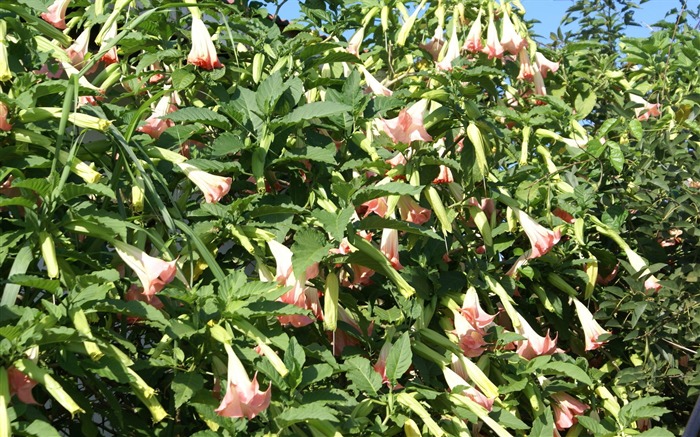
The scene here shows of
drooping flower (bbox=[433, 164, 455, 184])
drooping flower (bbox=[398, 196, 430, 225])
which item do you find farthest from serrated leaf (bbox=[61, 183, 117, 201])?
drooping flower (bbox=[433, 164, 455, 184])

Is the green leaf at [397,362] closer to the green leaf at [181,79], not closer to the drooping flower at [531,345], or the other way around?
the drooping flower at [531,345]

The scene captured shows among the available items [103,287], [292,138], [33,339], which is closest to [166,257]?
[103,287]

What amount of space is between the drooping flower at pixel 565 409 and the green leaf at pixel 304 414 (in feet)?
3.08

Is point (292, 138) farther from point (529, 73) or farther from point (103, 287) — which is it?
point (529, 73)

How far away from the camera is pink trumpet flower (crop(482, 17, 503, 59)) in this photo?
9.32 ft

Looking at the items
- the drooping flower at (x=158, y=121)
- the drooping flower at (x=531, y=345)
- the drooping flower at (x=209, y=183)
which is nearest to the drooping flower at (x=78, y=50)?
the drooping flower at (x=158, y=121)

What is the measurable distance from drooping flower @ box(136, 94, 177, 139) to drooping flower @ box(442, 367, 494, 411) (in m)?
0.89

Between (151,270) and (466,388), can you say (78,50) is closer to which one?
(151,270)

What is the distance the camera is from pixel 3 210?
79.4 inches

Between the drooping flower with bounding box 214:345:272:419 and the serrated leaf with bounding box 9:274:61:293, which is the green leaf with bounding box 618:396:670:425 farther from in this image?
the serrated leaf with bounding box 9:274:61:293

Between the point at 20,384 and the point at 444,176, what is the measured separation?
1149mm

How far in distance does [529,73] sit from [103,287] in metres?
1.87

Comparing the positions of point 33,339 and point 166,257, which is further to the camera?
point 166,257

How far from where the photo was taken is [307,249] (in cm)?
184
